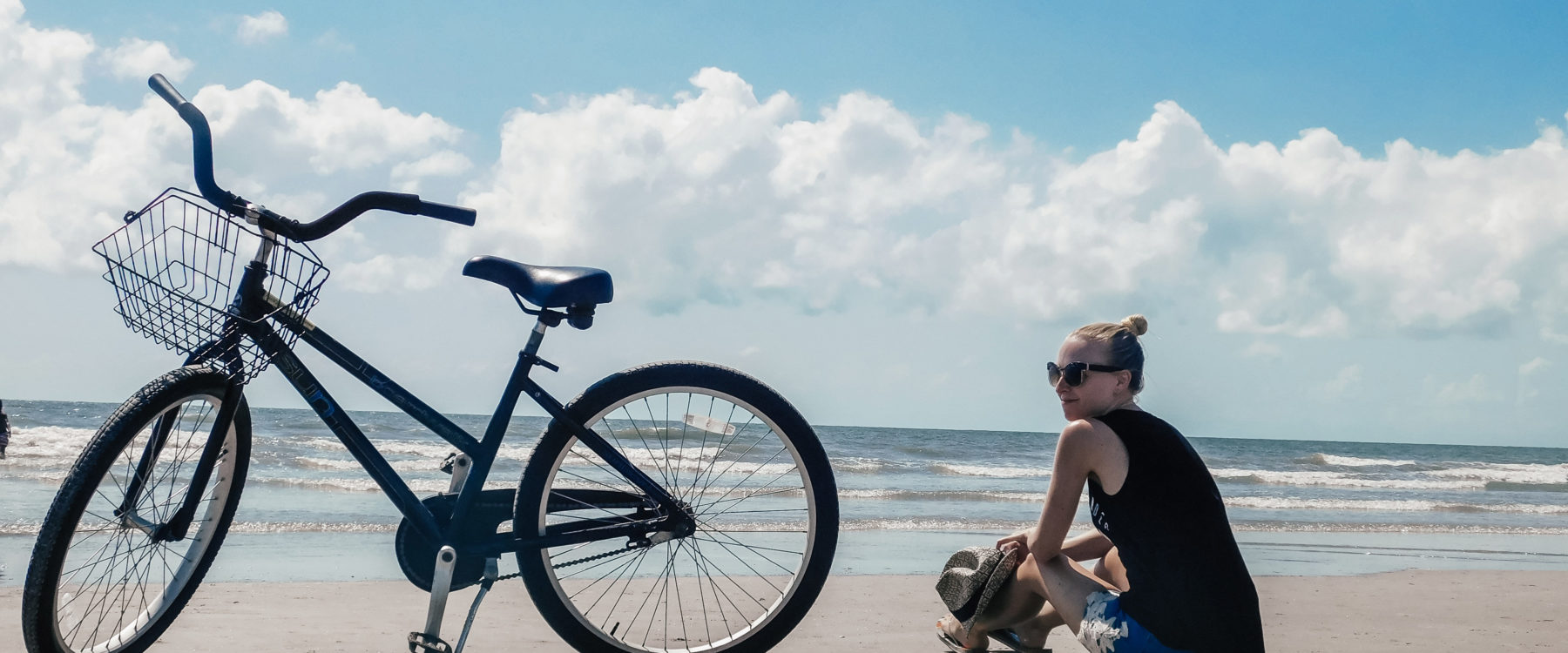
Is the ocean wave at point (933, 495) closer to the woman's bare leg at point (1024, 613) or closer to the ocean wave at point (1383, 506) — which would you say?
the ocean wave at point (1383, 506)

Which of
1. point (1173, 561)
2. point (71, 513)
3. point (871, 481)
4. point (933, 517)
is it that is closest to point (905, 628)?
point (1173, 561)

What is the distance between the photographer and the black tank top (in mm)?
2291

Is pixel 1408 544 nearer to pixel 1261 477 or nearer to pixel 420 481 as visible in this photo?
pixel 420 481

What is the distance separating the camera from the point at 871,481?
1476cm

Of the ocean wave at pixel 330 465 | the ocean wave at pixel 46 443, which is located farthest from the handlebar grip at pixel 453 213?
the ocean wave at pixel 46 443

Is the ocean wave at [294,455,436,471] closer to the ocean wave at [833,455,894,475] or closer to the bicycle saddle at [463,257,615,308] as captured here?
the ocean wave at [833,455,894,475]

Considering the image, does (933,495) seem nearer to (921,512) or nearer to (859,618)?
(921,512)

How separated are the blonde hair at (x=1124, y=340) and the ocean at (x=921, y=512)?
1365 millimetres

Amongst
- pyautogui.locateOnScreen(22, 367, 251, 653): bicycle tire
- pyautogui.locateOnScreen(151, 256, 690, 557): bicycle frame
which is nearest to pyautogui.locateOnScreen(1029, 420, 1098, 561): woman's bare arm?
pyautogui.locateOnScreen(151, 256, 690, 557): bicycle frame

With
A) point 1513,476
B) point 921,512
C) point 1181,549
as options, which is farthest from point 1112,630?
point 1513,476

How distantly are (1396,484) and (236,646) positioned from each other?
1987 centimetres

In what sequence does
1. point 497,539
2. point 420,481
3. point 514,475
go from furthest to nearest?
point 514,475
point 420,481
point 497,539

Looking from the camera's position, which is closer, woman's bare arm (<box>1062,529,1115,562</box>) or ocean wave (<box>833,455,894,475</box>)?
woman's bare arm (<box>1062,529,1115,562</box>)

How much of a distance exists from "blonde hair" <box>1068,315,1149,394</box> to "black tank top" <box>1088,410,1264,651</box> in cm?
16
